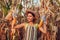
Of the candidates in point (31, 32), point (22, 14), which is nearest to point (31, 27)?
point (31, 32)

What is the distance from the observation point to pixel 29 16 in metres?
3.39

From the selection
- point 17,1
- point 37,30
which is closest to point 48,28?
point 37,30

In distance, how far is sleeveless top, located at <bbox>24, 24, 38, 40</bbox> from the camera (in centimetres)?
336

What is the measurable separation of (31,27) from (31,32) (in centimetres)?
7

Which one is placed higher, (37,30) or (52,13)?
(52,13)

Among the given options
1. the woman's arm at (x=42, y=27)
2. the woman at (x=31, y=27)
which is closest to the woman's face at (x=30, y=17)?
the woman at (x=31, y=27)

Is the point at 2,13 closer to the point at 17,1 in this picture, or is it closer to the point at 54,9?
the point at 17,1

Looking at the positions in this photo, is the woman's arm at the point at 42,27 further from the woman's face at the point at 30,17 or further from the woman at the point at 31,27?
the woman's face at the point at 30,17

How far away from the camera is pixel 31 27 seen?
338 cm

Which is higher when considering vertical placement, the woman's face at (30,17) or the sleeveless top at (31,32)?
the woman's face at (30,17)

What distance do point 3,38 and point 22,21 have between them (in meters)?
0.37

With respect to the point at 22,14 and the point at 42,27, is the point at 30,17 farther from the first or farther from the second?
the point at 42,27

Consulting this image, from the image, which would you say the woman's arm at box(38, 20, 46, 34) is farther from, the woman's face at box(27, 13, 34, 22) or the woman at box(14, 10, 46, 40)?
the woman's face at box(27, 13, 34, 22)

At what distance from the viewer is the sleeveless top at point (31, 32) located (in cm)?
336
